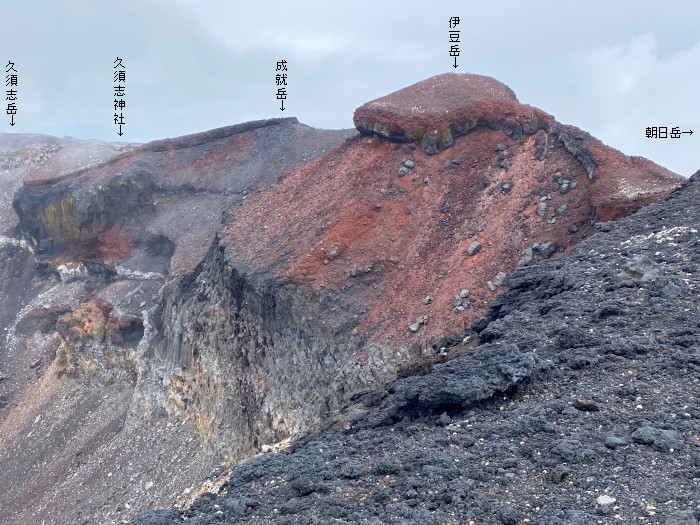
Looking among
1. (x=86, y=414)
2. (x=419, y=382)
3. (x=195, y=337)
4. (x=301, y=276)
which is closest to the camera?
(x=419, y=382)

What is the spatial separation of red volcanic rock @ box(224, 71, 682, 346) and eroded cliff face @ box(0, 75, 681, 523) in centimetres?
6

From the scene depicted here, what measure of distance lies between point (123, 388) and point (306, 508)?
21861mm

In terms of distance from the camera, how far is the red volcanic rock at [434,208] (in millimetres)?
16500

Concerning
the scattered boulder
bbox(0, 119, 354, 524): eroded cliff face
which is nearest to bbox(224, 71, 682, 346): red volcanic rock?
the scattered boulder

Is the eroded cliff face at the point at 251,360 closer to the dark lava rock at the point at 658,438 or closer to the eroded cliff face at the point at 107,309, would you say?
the eroded cliff face at the point at 107,309

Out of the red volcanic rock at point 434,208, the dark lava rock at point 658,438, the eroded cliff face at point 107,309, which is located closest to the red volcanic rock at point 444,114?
the red volcanic rock at point 434,208

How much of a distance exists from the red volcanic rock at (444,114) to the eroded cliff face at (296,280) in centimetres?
7

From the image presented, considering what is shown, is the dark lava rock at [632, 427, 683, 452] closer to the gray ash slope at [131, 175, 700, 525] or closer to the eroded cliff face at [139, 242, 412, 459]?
the gray ash slope at [131, 175, 700, 525]

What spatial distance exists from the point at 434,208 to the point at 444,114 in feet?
13.2

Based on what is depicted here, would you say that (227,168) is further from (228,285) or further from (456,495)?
(456,495)

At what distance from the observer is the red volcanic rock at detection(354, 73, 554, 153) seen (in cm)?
2120

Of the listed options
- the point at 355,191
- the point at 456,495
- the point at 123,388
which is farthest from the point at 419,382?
the point at 123,388

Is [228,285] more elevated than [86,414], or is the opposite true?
[228,285]

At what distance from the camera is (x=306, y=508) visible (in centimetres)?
755
